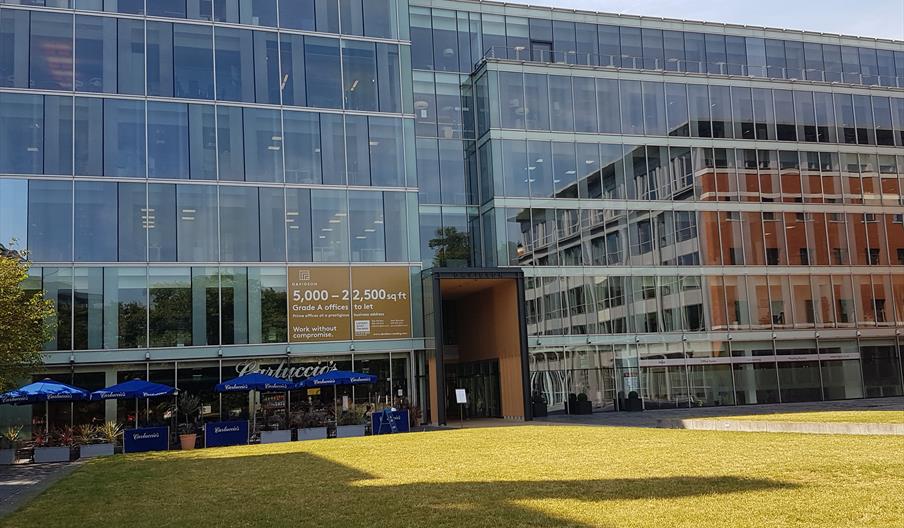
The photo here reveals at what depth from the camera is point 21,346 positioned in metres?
25.6

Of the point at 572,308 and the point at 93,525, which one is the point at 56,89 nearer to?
the point at 572,308

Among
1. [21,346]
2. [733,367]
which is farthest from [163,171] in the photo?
[733,367]

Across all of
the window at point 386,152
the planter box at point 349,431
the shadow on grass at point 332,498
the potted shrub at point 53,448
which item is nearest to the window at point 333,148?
the window at point 386,152

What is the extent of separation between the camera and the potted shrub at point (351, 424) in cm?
3362

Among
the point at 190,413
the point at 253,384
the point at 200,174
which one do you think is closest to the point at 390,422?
the point at 253,384

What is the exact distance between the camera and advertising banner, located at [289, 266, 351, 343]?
124ft

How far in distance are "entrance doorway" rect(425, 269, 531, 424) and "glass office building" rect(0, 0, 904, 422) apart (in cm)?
18

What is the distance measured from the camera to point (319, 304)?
38.3 metres

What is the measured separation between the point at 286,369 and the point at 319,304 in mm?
3210

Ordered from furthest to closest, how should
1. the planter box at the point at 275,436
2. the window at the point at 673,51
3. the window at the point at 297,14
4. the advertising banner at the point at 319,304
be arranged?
the window at the point at 673,51, the window at the point at 297,14, the advertising banner at the point at 319,304, the planter box at the point at 275,436

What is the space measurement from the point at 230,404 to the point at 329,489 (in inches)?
862

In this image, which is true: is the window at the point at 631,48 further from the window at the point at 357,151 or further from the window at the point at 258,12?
the window at the point at 258,12

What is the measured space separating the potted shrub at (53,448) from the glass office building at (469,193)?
4165 millimetres

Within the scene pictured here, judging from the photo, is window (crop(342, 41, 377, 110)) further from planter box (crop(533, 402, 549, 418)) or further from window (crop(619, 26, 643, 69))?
planter box (crop(533, 402, 549, 418))
